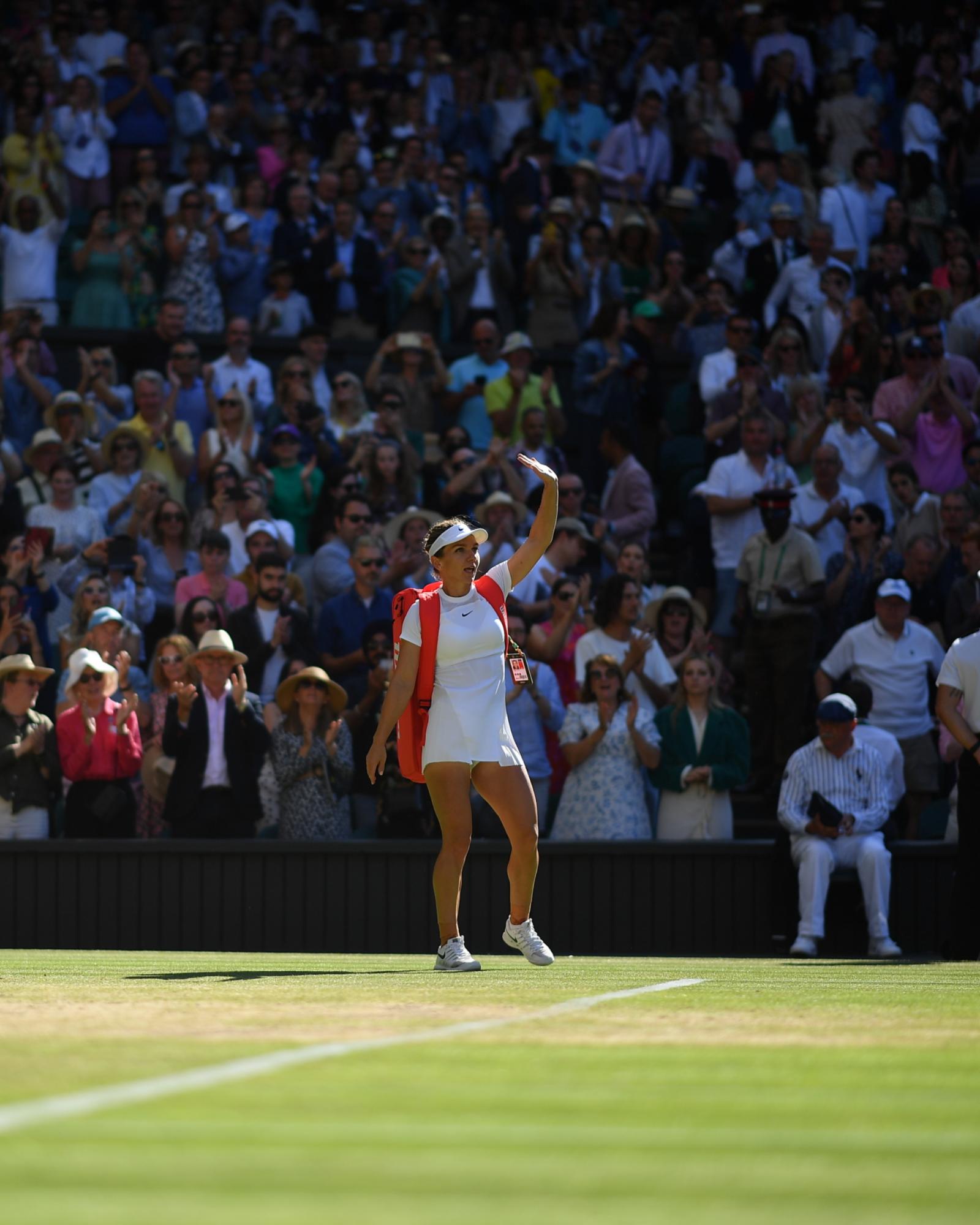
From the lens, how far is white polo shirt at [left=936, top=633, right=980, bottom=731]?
428 inches

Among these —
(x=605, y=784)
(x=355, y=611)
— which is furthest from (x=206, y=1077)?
(x=355, y=611)

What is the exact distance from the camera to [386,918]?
44.4 feet

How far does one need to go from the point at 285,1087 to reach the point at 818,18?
2143 cm

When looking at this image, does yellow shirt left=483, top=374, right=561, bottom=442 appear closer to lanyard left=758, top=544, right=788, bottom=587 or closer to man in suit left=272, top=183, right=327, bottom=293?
man in suit left=272, top=183, right=327, bottom=293

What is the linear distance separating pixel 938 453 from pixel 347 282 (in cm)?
514

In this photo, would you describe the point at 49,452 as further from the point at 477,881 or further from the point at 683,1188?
the point at 683,1188

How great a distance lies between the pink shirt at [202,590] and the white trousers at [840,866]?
422cm

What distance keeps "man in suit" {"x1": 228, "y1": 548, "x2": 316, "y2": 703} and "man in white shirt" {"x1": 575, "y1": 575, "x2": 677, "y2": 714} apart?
1831 millimetres

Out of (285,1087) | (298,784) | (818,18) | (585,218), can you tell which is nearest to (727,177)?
(585,218)

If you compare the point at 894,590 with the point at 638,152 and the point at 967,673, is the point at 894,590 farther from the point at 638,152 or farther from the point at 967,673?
the point at 638,152

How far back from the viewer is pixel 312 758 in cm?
1335

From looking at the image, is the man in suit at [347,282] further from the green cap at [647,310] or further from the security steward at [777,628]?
the security steward at [777,628]

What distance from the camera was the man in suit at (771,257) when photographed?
19.4 meters

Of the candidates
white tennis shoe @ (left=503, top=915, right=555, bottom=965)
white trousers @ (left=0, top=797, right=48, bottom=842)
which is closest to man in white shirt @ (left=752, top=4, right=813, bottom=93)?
white trousers @ (left=0, top=797, right=48, bottom=842)
